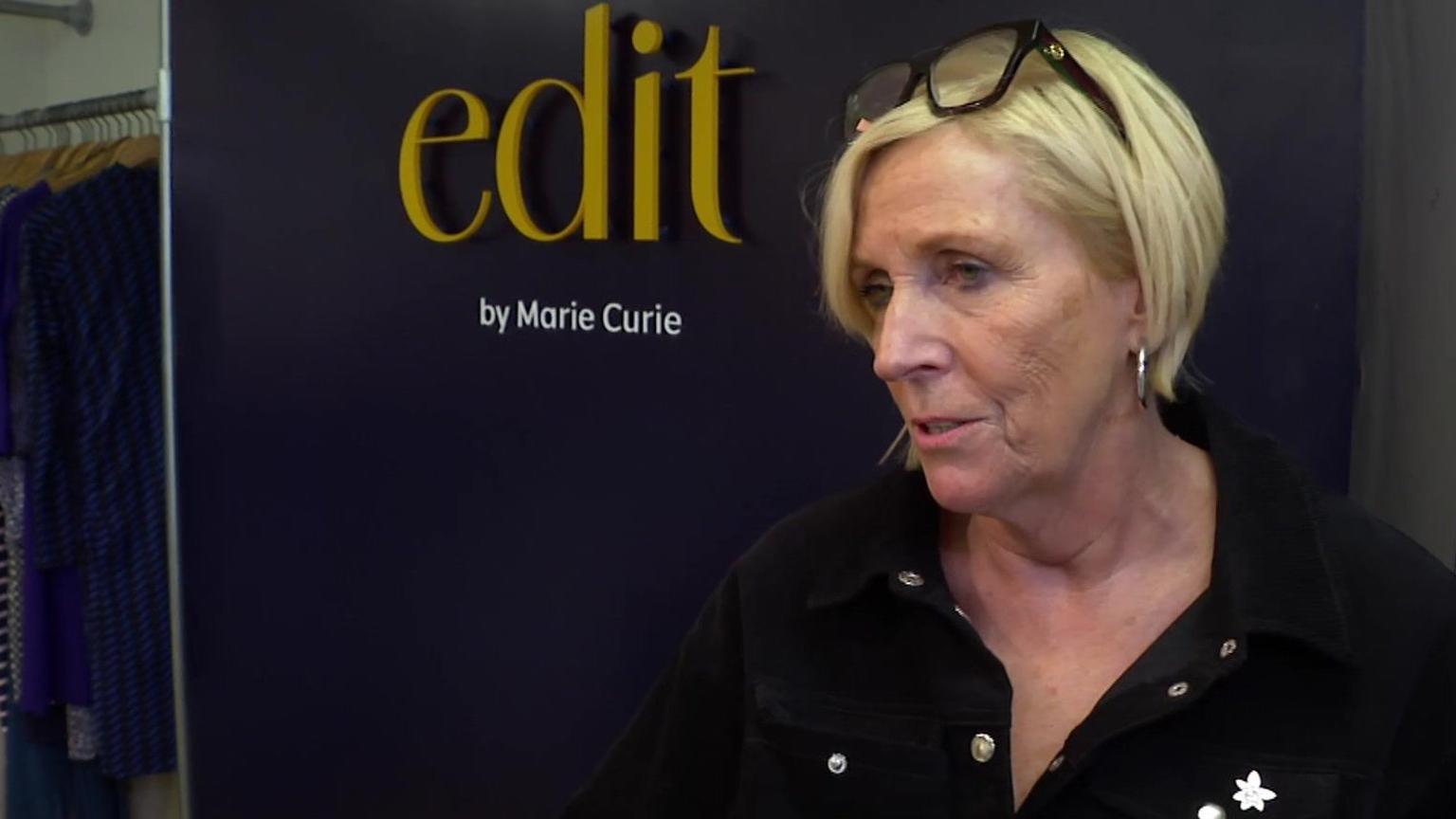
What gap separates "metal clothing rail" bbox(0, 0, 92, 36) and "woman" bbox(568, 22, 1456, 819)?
326 centimetres

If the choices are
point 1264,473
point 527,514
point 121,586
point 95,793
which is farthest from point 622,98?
point 95,793

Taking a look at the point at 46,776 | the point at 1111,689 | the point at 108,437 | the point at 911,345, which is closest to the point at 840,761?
the point at 1111,689

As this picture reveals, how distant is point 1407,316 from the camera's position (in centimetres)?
181

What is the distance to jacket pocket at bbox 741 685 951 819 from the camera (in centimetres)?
127

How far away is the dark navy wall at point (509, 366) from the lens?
181cm

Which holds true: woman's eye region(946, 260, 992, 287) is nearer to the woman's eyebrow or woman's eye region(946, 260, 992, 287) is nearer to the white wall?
the woman's eyebrow

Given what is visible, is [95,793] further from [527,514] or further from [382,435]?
[527,514]

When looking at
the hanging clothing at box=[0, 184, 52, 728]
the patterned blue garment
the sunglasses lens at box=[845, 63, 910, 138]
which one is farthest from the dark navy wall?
the sunglasses lens at box=[845, 63, 910, 138]

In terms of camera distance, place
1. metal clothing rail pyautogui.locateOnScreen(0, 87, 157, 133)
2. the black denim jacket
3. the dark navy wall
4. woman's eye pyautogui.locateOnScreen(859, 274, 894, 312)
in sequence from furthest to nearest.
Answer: metal clothing rail pyautogui.locateOnScreen(0, 87, 157, 133) < the dark navy wall < woman's eye pyautogui.locateOnScreen(859, 274, 894, 312) < the black denim jacket

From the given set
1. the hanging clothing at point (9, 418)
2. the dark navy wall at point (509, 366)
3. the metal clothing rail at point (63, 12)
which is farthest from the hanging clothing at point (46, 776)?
the metal clothing rail at point (63, 12)

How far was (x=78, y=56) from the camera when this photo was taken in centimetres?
415

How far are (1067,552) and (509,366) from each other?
143cm

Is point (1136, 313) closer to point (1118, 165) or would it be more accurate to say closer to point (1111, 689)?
point (1118, 165)

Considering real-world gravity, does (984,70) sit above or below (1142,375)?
above
